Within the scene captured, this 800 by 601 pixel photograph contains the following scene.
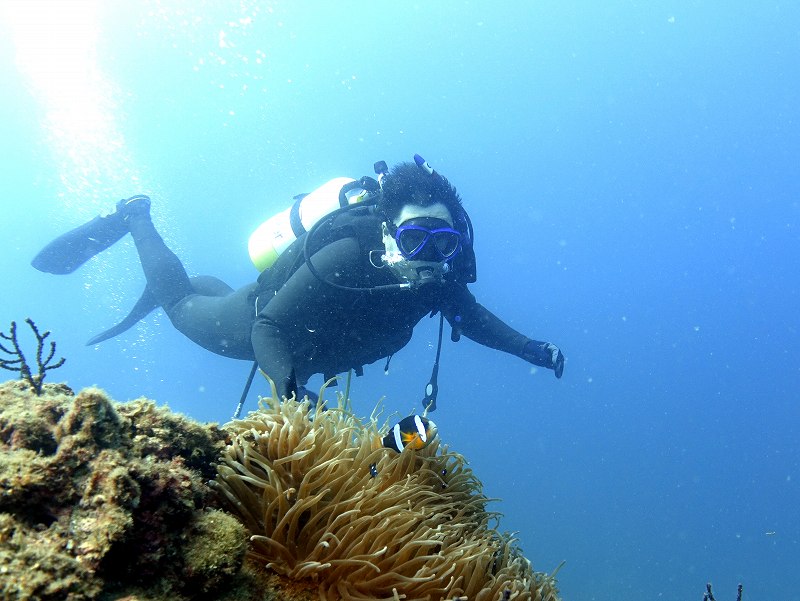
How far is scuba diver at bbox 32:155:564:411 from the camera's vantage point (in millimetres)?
5328

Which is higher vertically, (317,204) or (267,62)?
(267,62)

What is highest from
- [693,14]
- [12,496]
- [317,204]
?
[693,14]

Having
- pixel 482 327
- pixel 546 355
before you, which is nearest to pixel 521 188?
pixel 482 327

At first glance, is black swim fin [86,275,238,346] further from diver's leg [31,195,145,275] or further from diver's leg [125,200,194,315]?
diver's leg [31,195,145,275]

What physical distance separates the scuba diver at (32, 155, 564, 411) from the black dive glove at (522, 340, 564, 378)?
0.01 metres

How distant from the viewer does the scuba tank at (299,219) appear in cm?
647

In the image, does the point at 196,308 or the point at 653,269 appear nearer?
the point at 196,308

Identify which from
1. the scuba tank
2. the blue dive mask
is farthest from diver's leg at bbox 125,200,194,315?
the blue dive mask

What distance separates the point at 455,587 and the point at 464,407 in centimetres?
8783

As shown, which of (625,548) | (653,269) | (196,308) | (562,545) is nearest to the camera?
(196,308)

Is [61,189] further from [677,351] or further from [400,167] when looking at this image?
[677,351]

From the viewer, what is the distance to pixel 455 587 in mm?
2221

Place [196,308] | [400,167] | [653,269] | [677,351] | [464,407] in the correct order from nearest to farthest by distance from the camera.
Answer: [400,167] → [196,308] → [464,407] → [677,351] → [653,269]

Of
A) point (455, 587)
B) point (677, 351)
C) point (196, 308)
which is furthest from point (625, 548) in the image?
point (677, 351)
